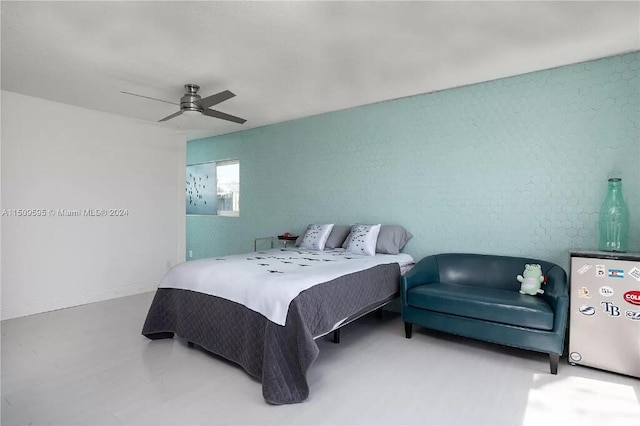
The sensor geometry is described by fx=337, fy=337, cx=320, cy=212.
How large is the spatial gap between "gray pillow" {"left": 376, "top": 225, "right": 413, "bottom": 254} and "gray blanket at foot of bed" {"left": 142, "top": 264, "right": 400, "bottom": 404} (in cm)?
47

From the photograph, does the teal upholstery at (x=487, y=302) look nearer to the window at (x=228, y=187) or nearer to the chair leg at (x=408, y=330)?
the chair leg at (x=408, y=330)

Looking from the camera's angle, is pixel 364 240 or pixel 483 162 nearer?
pixel 483 162

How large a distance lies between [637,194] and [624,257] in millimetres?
807

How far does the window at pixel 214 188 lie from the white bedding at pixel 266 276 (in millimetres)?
3009

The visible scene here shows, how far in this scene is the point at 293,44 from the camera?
9.25 feet

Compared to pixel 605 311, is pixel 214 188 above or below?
above

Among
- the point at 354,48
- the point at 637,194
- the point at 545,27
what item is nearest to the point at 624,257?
the point at 637,194

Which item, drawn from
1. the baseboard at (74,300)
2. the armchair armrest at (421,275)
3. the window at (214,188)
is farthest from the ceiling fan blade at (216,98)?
the baseboard at (74,300)

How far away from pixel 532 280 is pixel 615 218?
2.79ft

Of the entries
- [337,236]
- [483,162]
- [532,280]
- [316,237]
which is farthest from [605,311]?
[316,237]

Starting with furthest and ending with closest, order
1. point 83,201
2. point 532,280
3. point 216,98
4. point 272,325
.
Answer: point 83,201, point 216,98, point 532,280, point 272,325

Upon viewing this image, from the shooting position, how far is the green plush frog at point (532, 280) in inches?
118

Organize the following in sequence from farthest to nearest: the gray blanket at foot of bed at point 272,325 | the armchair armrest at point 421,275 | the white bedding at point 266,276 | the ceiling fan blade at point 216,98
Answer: the armchair armrest at point 421,275, the ceiling fan blade at point 216,98, the white bedding at point 266,276, the gray blanket at foot of bed at point 272,325

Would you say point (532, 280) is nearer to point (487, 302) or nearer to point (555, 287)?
point (555, 287)
